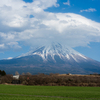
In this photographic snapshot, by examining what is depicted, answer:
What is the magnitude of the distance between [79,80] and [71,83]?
351 centimetres

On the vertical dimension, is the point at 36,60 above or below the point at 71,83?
above

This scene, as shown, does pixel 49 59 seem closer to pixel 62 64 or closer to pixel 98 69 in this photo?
pixel 62 64

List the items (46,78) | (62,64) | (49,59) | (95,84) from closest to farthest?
(95,84), (46,78), (62,64), (49,59)

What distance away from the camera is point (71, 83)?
169 ft

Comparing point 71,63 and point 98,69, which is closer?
point 98,69

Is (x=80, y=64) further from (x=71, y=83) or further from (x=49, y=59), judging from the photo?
(x=71, y=83)

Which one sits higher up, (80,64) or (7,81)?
(80,64)

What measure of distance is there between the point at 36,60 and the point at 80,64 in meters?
48.2

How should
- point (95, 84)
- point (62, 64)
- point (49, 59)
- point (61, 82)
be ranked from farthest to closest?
point (49, 59)
point (62, 64)
point (61, 82)
point (95, 84)

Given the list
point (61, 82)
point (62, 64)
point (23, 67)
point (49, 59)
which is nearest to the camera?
point (61, 82)

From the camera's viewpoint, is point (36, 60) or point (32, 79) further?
point (36, 60)

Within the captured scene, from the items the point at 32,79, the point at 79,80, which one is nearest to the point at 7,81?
the point at 32,79

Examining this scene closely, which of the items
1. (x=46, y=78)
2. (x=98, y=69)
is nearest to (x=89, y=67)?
(x=98, y=69)

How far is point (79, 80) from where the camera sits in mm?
53719
